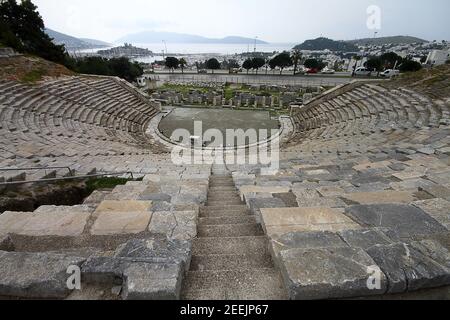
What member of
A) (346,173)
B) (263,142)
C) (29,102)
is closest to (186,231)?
(346,173)

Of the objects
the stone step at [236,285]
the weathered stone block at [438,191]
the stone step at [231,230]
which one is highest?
the stone step at [236,285]

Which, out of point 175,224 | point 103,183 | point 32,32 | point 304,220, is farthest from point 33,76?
point 304,220

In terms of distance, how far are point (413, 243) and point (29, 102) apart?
18.9 metres

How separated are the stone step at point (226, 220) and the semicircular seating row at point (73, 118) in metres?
7.68

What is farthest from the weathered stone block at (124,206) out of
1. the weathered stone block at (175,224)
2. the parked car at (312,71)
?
the parked car at (312,71)

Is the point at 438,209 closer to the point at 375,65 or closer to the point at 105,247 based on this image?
the point at 105,247

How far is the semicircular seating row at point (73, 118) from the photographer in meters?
10.2

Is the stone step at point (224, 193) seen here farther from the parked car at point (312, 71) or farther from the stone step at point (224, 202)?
the parked car at point (312, 71)

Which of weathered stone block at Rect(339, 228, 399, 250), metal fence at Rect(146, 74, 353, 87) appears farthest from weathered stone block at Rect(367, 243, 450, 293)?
metal fence at Rect(146, 74, 353, 87)

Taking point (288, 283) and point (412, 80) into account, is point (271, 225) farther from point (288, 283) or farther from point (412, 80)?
point (412, 80)

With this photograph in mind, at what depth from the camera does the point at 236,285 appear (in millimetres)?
2195

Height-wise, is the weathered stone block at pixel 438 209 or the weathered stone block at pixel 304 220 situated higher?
the weathered stone block at pixel 438 209

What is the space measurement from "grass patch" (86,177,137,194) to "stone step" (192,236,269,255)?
4.17m
